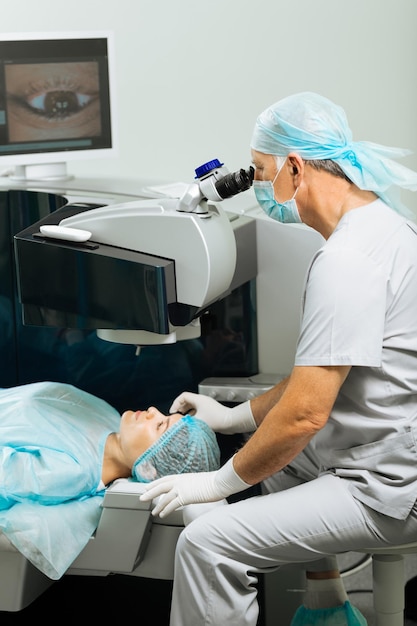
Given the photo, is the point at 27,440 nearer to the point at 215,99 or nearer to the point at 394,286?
the point at 394,286

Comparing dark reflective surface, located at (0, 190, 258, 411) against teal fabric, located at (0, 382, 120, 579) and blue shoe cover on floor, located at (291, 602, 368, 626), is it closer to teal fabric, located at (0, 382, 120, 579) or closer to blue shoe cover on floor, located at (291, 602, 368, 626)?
teal fabric, located at (0, 382, 120, 579)

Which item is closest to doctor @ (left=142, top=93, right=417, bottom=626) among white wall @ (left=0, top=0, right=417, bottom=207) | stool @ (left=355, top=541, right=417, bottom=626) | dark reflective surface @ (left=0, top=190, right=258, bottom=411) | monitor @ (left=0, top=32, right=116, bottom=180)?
stool @ (left=355, top=541, right=417, bottom=626)

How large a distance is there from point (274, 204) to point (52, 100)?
0.79 m

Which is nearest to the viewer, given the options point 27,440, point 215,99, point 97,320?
point 97,320

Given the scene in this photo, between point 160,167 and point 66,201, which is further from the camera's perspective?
point 160,167

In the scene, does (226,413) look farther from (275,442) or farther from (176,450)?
(275,442)

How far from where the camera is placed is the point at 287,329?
2.18 m

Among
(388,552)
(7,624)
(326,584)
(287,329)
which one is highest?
(287,329)

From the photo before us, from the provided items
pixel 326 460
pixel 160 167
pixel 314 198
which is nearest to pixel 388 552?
pixel 326 460

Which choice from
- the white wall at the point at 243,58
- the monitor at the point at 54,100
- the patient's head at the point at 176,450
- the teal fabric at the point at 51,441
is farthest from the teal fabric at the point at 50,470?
the white wall at the point at 243,58

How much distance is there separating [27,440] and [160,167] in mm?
1545

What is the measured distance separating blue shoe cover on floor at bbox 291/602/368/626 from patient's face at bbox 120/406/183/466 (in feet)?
1.59

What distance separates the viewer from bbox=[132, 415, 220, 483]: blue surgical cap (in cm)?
195

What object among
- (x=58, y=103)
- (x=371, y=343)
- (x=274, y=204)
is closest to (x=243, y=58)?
(x=58, y=103)
